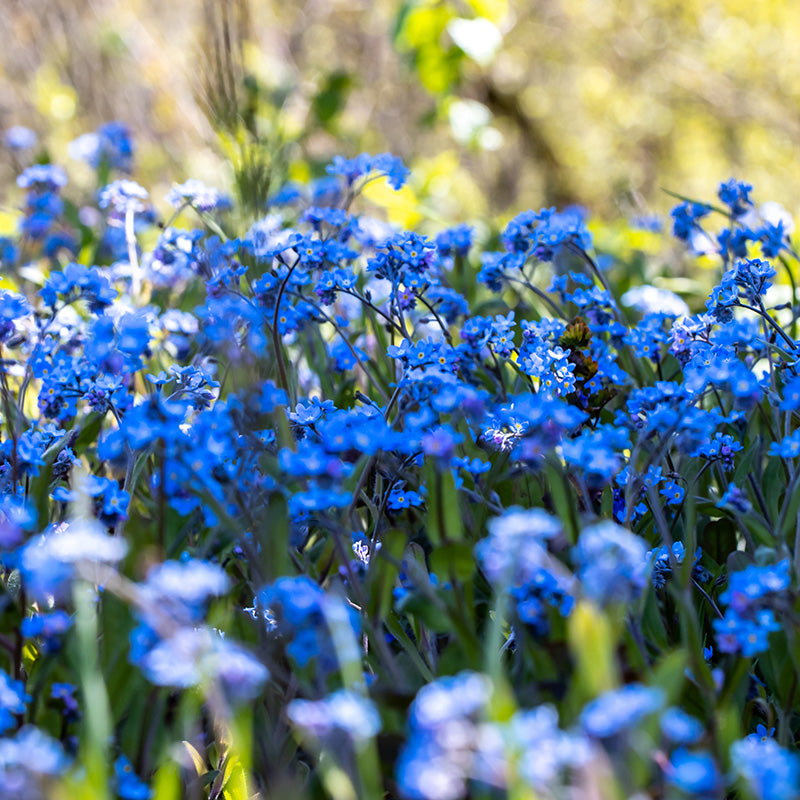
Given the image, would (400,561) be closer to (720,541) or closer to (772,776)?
(772,776)

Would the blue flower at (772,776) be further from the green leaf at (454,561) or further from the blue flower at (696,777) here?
the green leaf at (454,561)

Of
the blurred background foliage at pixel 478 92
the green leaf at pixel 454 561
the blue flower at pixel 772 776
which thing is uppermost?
the blurred background foliage at pixel 478 92

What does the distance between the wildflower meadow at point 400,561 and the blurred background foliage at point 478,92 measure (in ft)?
8.96

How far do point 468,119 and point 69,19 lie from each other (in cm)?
435

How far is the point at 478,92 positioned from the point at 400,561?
830cm

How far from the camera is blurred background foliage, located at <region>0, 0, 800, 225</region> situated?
575 centimetres

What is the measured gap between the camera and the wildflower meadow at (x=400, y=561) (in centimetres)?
87

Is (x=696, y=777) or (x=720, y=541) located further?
(x=720, y=541)

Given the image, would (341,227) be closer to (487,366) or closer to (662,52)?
(487,366)

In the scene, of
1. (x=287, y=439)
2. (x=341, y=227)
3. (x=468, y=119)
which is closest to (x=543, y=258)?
(x=341, y=227)

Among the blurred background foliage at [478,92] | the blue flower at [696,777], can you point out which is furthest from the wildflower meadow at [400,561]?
the blurred background foliage at [478,92]

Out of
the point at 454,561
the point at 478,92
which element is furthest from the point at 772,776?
the point at 478,92

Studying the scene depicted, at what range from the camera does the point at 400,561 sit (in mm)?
1262

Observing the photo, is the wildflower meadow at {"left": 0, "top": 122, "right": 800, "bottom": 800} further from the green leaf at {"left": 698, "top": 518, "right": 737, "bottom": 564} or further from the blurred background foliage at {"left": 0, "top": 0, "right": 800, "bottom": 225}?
the blurred background foliage at {"left": 0, "top": 0, "right": 800, "bottom": 225}
